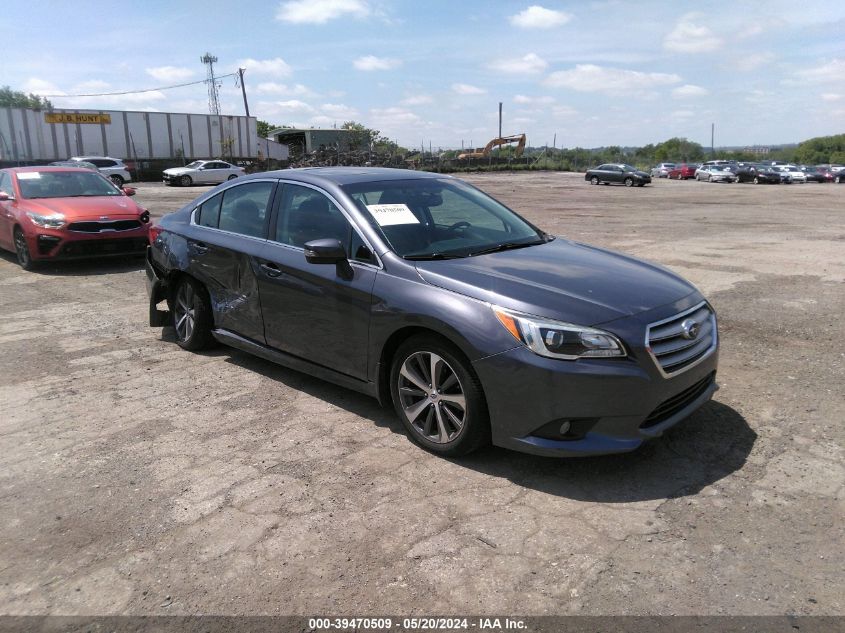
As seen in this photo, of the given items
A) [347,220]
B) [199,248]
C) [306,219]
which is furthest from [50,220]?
[347,220]

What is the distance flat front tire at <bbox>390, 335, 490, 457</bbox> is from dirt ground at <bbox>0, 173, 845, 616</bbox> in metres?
0.15

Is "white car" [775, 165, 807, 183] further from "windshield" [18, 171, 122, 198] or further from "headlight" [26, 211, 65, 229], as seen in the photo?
"headlight" [26, 211, 65, 229]

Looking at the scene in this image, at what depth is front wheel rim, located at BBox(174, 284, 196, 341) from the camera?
5762 mm

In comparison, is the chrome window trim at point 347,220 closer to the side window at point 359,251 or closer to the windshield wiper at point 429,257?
the side window at point 359,251

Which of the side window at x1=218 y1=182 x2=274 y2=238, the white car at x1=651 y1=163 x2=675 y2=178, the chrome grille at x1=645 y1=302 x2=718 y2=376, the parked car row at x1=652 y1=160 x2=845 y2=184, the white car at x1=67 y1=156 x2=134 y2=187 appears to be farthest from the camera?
the white car at x1=651 y1=163 x2=675 y2=178

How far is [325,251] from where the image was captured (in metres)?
4.11

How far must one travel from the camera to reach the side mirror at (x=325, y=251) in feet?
13.5

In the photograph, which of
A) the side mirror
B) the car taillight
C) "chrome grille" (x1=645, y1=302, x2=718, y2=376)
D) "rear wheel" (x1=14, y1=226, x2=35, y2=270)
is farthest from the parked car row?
the side mirror

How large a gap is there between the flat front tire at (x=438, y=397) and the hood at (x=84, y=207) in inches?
306

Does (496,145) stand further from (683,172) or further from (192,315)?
(192,315)

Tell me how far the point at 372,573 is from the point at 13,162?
49.6m

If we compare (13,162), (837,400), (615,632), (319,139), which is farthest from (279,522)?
(319,139)

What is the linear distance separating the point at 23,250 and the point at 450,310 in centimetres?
908

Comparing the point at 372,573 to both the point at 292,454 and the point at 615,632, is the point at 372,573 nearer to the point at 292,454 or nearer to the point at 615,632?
the point at 615,632
